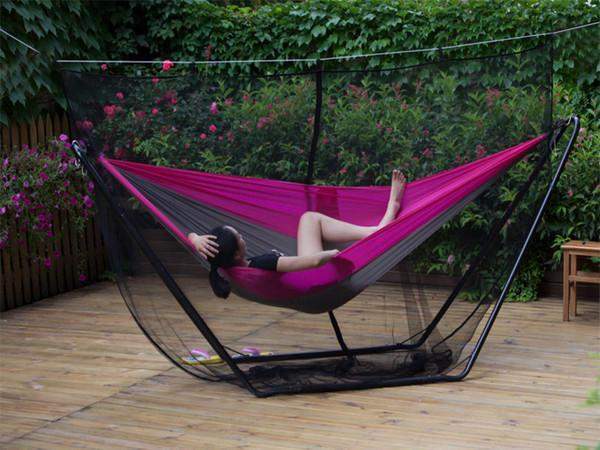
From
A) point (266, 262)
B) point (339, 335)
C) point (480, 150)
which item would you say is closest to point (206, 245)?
point (266, 262)

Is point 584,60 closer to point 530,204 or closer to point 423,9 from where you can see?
point 423,9

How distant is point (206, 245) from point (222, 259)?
3.1 inches

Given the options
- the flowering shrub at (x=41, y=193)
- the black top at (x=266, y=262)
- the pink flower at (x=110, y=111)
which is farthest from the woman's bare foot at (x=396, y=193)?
the flowering shrub at (x=41, y=193)

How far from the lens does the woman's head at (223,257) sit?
3.12 meters

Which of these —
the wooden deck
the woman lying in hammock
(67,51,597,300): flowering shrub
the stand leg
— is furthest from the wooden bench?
the woman lying in hammock

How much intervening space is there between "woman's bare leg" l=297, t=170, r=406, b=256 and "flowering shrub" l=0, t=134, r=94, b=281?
1770mm

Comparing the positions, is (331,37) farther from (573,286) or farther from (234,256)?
(234,256)

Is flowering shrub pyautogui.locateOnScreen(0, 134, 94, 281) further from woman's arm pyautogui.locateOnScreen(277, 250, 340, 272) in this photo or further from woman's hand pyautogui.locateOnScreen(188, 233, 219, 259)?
woman's arm pyautogui.locateOnScreen(277, 250, 340, 272)

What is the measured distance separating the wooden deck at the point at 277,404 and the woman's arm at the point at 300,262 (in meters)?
0.37

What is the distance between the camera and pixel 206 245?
3.11 metres

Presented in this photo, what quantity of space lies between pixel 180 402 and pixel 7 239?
214cm

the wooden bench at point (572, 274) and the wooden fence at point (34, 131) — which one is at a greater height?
the wooden fence at point (34, 131)

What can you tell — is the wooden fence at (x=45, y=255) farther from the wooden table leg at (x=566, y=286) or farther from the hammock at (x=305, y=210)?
the wooden table leg at (x=566, y=286)

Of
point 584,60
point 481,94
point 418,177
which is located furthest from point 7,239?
point 584,60
